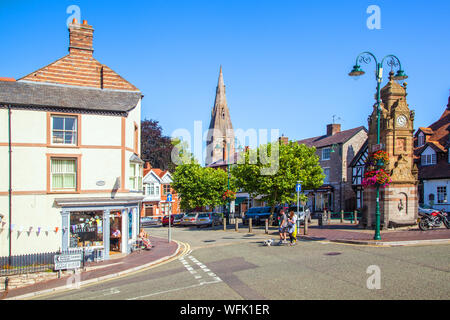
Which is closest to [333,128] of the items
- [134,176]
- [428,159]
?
[428,159]

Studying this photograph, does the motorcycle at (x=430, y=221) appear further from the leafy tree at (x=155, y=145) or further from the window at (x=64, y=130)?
the leafy tree at (x=155, y=145)

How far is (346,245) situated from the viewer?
60.5ft

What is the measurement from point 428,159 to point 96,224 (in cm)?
3579

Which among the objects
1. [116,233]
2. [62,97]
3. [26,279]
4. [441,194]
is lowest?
[26,279]

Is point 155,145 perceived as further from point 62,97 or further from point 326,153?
point 62,97

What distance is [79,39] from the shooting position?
2269 centimetres

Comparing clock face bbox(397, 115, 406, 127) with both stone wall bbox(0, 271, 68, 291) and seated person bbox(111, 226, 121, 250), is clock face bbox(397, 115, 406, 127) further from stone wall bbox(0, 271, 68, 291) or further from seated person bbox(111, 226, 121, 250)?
stone wall bbox(0, 271, 68, 291)

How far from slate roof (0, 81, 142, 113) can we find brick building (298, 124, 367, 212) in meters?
33.9

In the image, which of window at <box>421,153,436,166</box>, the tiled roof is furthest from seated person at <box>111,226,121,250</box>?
the tiled roof

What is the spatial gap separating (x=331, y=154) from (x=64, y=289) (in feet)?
140

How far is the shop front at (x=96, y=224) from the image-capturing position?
19422 mm

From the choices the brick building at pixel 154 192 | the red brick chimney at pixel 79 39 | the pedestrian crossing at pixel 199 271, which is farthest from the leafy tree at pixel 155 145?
the pedestrian crossing at pixel 199 271

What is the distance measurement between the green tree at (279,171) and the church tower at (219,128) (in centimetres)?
6411
